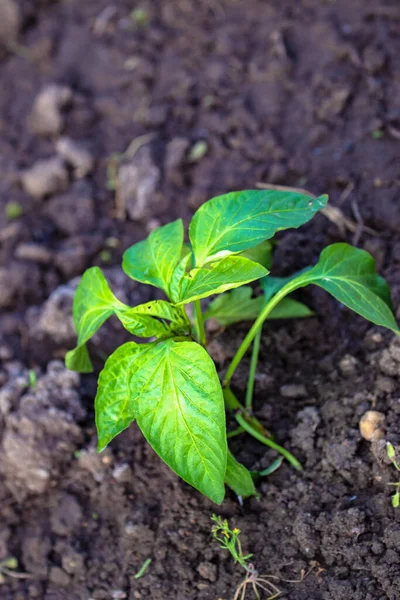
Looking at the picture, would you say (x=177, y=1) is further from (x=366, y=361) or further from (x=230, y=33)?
(x=366, y=361)

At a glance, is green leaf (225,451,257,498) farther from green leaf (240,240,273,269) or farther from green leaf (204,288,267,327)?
green leaf (240,240,273,269)

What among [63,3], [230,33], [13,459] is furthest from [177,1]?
[13,459]

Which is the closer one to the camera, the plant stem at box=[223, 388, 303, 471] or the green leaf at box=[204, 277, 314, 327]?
the plant stem at box=[223, 388, 303, 471]

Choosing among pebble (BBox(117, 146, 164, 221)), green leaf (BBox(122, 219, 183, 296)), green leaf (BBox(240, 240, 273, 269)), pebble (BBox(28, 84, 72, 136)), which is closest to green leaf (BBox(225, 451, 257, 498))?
green leaf (BBox(122, 219, 183, 296))

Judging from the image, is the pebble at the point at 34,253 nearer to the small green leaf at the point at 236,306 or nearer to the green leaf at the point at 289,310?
the small green leaf at the point at 236,306

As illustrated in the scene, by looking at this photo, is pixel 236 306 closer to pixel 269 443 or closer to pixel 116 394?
pixel 269 443

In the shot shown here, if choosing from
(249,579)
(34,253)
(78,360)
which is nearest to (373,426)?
(249,579)
